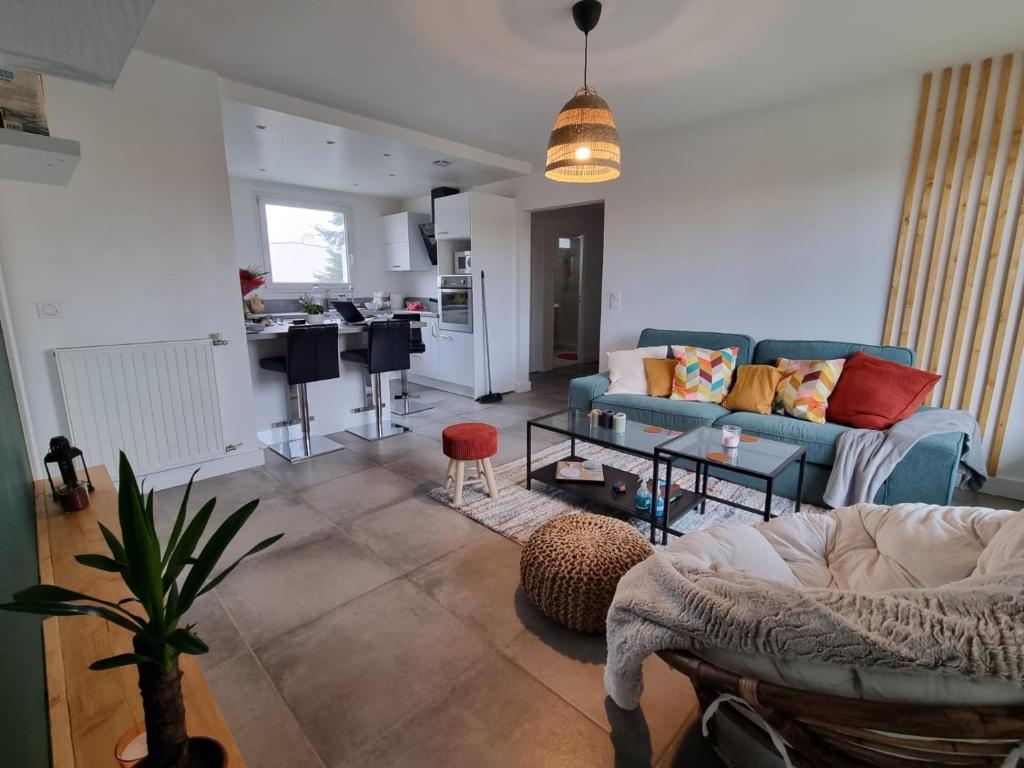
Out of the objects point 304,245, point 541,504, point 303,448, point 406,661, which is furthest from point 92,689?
point 304,245

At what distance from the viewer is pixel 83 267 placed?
2770 mm

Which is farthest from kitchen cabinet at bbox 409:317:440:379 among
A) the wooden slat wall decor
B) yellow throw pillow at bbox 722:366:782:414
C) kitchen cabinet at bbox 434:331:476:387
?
the wooden slat wall decor

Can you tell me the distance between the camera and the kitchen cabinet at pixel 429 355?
598 centimetres

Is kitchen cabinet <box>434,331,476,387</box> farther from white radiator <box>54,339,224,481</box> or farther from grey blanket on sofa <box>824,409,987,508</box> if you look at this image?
grey blanket on sofa <box>824,409,987,508</box>

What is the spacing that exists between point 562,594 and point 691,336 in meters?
2.90

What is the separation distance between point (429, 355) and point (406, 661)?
4656 millimetres

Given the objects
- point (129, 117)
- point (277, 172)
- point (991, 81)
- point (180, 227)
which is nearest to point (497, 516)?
point (180, 227)

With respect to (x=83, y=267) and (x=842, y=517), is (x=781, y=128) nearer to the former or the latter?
(x=842, y=517)

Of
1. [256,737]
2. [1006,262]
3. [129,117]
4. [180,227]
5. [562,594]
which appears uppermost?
[129,117]

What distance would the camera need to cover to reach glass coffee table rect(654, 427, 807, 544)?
230cm

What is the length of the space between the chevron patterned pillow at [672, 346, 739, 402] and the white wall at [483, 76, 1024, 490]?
1.75 feet

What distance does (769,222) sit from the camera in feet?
12.3

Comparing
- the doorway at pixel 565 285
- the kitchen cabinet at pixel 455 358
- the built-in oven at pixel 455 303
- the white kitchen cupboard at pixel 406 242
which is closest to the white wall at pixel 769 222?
the built-in oven at pixel 455 303

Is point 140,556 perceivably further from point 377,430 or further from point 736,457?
point 377,430
